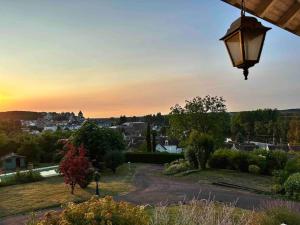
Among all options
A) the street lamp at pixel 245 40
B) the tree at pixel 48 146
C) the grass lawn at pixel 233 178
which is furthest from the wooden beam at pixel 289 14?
the tree at pixel 48 146

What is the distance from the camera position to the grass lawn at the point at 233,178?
2030cm

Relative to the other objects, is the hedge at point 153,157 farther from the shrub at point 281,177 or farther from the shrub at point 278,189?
the shrub at point 278,189

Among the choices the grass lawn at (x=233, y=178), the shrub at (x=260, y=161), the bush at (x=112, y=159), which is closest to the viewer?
the grass lawn at (x=233, y=178)

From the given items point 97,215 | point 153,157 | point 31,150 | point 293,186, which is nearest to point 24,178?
point 31,150

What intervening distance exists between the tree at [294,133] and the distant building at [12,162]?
155ft

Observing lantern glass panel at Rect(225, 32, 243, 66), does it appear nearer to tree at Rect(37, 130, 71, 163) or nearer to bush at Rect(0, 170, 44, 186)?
bush at Rect(0, 170, 44, 186)

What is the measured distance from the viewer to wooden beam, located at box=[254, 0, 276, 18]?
11.6 feet

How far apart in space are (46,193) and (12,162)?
16627 millimetres

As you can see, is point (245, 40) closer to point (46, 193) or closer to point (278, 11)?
point (278, 11)

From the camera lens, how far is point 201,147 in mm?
25922

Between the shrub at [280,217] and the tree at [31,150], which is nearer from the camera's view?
the shrub at [280,217]

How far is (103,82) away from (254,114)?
7521 cm

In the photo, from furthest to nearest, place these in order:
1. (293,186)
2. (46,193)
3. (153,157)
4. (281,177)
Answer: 1. (153,157)
2. (46,193)
3. (281,177)
4. (293,186)

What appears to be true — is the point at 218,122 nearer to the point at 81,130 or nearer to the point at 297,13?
the point at 81,130
